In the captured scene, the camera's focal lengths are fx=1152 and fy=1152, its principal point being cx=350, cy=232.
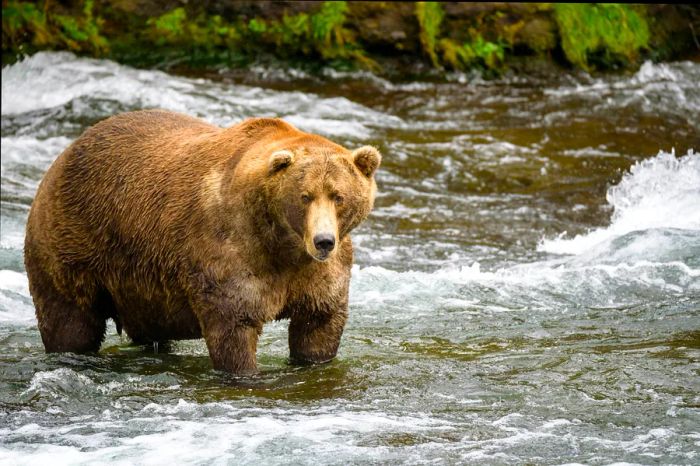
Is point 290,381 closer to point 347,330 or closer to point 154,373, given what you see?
point 154,373

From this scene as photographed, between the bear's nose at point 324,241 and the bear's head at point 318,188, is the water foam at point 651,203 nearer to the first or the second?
the bear's head at point 318,188

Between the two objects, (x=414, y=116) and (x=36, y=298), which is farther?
(x=414, y=116)

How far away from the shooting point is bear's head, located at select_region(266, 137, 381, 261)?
720cm

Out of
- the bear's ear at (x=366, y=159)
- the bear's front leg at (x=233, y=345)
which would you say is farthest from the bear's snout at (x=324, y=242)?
the bear's front leg at (x=233, y=345)

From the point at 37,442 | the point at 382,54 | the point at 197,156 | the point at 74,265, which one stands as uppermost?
the point at 382,54

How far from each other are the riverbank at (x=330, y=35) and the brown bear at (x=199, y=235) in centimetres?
1179

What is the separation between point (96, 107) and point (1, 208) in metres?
5.04

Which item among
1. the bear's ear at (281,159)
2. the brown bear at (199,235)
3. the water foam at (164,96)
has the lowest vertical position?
the brown bear at (199,235)

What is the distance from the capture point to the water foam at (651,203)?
12.4 meters

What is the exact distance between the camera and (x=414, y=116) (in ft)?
60.7

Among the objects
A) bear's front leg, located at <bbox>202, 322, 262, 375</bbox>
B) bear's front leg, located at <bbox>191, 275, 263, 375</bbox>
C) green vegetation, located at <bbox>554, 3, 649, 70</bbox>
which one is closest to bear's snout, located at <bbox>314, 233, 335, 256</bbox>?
bear's front leg, located at <bbox>191, 275, 263, 375</bbox>

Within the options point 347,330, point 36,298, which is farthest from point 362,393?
point 36,298

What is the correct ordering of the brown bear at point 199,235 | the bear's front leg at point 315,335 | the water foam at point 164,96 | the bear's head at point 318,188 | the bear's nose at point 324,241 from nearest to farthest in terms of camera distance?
1. the bear's nose at point 324,241
2. the bear's head at point 318,188
3. the brown bear at point 199,235
4. the bear's front leg at point 315,335
5. the water foam at point 164,96

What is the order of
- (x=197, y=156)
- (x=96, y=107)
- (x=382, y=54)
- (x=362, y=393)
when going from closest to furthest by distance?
(x=362, y=393)
(x=197, y=156)
(x=96, y=107)
(x=382, y=54)
